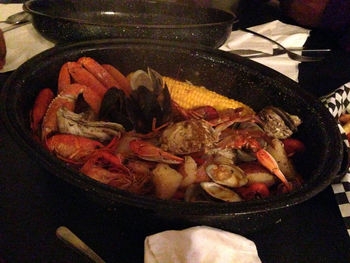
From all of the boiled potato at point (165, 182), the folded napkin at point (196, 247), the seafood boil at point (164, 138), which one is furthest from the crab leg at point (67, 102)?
the folded napkin at point (196, 247)

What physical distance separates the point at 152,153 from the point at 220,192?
19 centimetres

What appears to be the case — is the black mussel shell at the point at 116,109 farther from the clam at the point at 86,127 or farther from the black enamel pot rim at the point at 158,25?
the black enamel pot rim at the point at 158,25

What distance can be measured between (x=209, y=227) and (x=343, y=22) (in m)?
1.52

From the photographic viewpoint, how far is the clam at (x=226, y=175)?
0.83m

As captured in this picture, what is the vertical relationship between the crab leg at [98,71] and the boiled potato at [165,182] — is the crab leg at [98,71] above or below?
above

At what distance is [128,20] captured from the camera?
4.85 feet

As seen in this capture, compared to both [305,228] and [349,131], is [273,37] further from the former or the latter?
[305,228]

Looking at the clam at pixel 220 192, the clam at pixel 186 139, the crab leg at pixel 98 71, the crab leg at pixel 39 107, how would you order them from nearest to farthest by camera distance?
the clam at pixel 220 192 < the clam at pixel 186 139 < the crab leg at pixel 39 107 < the crab leg at pixel 98 71

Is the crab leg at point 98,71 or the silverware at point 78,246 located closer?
the silverware at point 78,246

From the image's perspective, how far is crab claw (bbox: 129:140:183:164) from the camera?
87 cm

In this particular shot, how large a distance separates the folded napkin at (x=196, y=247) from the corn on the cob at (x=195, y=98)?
53cm

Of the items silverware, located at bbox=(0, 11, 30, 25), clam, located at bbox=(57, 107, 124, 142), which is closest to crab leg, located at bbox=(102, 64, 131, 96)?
clam, located at bbox=(57, 107, 124, 142)

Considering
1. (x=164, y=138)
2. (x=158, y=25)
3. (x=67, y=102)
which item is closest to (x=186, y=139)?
(x=164, y=138)

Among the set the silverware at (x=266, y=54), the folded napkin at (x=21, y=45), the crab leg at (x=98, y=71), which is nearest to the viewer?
the crab leg at (x=98, y=71)
